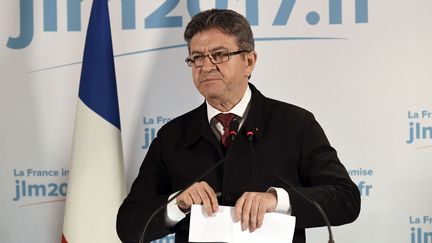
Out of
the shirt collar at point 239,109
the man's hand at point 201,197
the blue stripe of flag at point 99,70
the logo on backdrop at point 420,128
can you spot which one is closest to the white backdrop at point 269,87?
the logo on backdrop at point 420,128

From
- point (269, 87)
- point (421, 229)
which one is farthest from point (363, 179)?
point (269, 87)

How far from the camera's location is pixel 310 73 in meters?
2.93

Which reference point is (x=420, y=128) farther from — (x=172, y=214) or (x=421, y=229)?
(x=172, y=214)

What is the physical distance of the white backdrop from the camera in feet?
9.46

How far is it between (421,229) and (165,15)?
1.54m

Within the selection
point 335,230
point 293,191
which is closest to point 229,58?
point 293,191

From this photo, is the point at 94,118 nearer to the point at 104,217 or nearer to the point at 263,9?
the point at 104,217

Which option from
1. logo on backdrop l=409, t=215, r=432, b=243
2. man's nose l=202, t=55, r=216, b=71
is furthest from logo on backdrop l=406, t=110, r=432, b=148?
man's nose l=202, t=55, r=216, b=71

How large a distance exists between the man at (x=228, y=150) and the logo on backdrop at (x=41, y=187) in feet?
3.49

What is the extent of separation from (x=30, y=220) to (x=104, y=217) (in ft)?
1.72

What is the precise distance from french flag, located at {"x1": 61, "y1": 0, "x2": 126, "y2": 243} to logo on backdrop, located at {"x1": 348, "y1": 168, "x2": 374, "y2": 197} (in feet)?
3.46

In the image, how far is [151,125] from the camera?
2.98 m

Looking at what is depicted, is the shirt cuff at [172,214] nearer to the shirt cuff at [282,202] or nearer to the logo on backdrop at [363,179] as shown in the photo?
the shirt cuff at [282,202]

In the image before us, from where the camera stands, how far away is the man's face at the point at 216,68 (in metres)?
1.95
